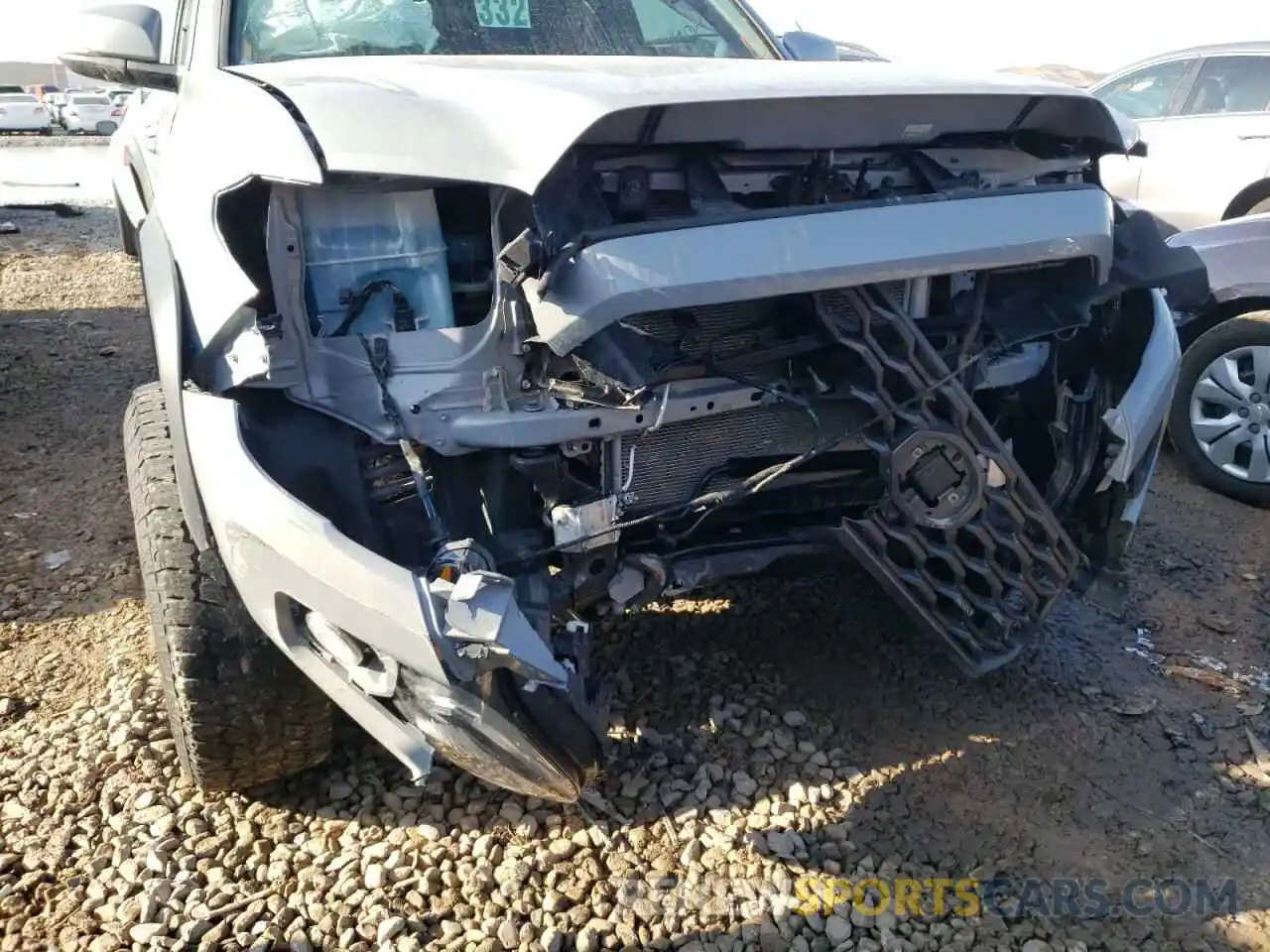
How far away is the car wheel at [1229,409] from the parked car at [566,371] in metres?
1.75

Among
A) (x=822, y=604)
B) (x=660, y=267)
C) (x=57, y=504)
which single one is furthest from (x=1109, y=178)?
(x=57, y=504)

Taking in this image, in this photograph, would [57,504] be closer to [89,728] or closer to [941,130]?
[89,728]

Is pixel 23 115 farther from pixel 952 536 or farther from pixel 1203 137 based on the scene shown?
pixel 952 536

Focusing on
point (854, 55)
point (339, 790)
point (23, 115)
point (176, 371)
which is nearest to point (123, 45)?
point (176, 371)

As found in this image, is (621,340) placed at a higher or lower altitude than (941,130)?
lower

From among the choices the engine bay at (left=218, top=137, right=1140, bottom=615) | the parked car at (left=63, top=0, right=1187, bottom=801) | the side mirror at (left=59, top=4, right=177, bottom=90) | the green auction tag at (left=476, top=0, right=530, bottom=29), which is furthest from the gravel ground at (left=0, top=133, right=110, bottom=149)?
the engine bay at (left=218, top=137, right=1140, bottom=615)

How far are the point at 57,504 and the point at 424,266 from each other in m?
2.68

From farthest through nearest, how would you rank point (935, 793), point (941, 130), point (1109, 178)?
point (1109, 178) → point (935, 793) → point (941, 130)

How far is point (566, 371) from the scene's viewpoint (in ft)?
6.95

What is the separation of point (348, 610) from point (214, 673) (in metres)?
0.54

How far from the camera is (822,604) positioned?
3.32 metres

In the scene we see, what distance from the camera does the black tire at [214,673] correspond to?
7.17 feet

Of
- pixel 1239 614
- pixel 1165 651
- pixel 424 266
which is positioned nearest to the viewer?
pixel 424 266

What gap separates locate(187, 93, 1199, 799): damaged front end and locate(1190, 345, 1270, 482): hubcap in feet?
5.97
